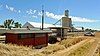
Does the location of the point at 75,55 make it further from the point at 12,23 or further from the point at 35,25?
the point at 12,23

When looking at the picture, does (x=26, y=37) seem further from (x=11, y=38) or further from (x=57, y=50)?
(x=57, y=50)

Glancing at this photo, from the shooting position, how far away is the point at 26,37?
107 ft

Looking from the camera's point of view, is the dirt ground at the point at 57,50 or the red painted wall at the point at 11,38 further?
the red painted wall at the point at 11,38

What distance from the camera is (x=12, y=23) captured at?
112 m

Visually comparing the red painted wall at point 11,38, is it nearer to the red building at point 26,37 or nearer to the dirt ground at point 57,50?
the red building at point 26,37

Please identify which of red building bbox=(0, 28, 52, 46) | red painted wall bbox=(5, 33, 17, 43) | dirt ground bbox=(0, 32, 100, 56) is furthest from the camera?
red building bbox=(0, 28, 52, 46)

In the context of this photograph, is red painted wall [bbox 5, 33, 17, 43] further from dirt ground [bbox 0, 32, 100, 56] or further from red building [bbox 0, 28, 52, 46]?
dirt ground [bbox 0, 32, 100, 56]

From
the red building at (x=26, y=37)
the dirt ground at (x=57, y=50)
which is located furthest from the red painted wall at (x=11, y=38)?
the dirt ground at (x=57, y=50)

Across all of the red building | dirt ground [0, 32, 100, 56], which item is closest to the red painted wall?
the red building

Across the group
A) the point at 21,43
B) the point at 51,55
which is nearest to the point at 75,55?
the point at 51,55

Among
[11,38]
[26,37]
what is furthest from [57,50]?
[11,38]

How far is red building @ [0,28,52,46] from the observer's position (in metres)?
30.1

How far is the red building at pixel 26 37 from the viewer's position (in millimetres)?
30078

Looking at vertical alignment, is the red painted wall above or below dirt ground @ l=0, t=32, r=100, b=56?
above
